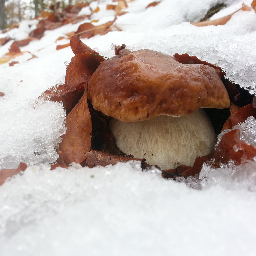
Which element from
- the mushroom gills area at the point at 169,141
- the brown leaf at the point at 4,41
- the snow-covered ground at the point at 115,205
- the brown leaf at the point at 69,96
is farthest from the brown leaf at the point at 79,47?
the brown leaf at the point at 4,41

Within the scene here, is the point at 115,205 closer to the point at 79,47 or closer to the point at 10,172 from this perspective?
the point at 10,172

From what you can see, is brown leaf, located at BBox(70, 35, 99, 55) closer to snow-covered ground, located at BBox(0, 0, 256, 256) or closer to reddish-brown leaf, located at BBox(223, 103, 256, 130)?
snow-covered ground, located at BBox(0, 0, 256, 256)

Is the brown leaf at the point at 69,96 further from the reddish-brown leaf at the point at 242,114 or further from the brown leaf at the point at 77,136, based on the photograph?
the reddish-brown leaf at the point at 242,114

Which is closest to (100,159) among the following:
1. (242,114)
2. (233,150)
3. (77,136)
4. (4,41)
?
(77,136)

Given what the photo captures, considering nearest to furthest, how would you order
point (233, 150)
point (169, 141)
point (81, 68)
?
point (233, 150) < point (169, 141) < point (81, 68)

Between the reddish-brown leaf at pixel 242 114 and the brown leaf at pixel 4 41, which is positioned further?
the brown leaf at pixel 4 41

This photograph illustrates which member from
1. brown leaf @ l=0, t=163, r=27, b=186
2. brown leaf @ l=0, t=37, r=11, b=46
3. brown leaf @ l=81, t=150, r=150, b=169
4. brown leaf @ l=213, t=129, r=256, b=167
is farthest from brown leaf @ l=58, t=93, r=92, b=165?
brown leaf @ l=0, t=37, r=11, b=46
